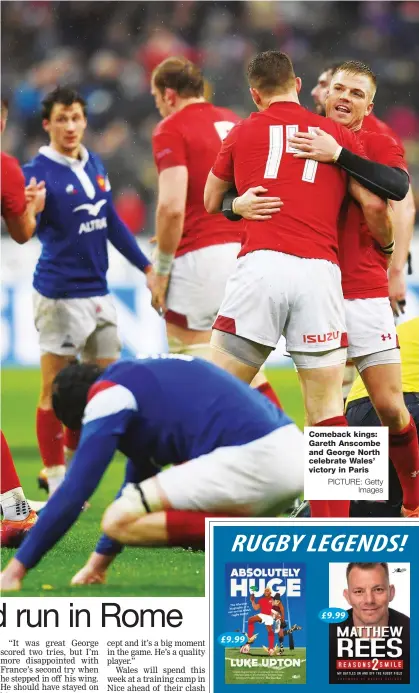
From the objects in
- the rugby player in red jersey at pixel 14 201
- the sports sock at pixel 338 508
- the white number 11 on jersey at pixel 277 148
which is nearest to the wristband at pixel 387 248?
the white number 11 on jersey at pixel 277 148

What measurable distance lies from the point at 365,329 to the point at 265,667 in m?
1.39

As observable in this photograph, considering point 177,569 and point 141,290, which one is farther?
point 141,290

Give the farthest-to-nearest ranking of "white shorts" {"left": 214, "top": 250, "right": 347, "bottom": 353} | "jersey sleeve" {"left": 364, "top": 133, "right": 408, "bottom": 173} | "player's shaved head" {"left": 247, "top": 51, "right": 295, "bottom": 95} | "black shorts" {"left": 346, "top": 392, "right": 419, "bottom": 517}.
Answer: "black shorts" {"left": 346, "top": 392, "right": 419, "bottom": 517}, "jersey sleeve" {"left": 364, "top": 133, "right": 408, "bottom": 173}, "player's shaved head" {"left": 247, "top": 51, "right": 295, "bottom": 95}, "white shorts" {"left": 214, "top": 250, "right": 347, "bottom": 353}

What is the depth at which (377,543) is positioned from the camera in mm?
4352

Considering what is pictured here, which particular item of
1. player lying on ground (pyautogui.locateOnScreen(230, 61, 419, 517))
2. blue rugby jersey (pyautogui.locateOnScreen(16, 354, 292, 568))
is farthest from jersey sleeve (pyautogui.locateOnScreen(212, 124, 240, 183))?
blue rugby jersey (pyautogui.locateOnScreen(16, 354, 292, 568))

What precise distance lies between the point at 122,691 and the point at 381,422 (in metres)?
1.47

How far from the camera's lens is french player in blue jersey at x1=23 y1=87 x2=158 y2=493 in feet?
20.7

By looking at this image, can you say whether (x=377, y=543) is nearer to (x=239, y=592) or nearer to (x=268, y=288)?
(x=239, y=592)

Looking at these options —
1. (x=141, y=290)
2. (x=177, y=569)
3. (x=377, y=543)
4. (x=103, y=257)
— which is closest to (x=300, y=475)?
(x=377, y=543)

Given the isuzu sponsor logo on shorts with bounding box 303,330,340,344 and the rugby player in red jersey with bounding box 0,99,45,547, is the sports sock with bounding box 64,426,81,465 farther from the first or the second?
the isuzu sponsor logo on shorts with bounding box 303,330,340,344

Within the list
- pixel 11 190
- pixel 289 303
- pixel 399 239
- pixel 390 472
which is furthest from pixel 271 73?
pixel 390 472

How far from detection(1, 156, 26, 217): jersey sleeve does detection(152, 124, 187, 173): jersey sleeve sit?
92cm

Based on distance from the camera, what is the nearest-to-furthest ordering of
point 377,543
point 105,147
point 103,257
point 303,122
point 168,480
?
point 168,480 → point 377,543 → point 303,122 → point 103,257 → point 105,147

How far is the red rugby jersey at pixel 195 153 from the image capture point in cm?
605
